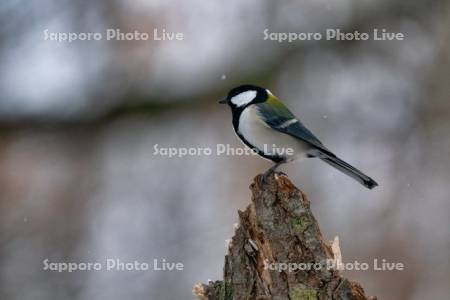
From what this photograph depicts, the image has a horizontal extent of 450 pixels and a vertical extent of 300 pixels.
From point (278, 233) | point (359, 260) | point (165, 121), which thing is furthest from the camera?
point (165, 121)

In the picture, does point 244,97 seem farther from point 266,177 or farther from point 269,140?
point 266,177

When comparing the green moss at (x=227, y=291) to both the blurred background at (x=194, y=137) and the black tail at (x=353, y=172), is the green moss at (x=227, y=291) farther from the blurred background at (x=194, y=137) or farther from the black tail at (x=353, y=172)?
the blurred background at (x=194, y=137)

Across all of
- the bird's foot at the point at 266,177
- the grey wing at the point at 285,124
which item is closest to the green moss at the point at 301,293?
the bird's foot at the point at 266,177

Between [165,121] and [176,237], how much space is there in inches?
24.4

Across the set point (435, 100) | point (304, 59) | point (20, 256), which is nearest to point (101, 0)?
point (304, 59)

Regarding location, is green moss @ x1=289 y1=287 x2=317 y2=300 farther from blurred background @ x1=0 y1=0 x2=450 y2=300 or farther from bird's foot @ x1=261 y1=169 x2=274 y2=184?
blurred background @ x1=0 y1=0 x2=450 y2=300

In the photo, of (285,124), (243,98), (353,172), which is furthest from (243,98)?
(353,172)

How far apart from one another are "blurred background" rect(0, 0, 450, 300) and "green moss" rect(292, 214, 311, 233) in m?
1.97

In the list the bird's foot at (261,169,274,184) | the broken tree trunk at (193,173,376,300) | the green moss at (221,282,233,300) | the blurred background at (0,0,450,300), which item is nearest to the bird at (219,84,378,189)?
the bird's foot at (261,169,274,184)

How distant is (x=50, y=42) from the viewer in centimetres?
484

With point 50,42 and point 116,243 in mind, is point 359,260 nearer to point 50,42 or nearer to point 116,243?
point 116,243

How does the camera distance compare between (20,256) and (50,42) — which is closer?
(20,256)

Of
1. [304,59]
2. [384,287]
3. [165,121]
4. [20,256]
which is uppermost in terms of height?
[304,59]

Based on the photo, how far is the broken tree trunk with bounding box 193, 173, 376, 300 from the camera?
226 cm
